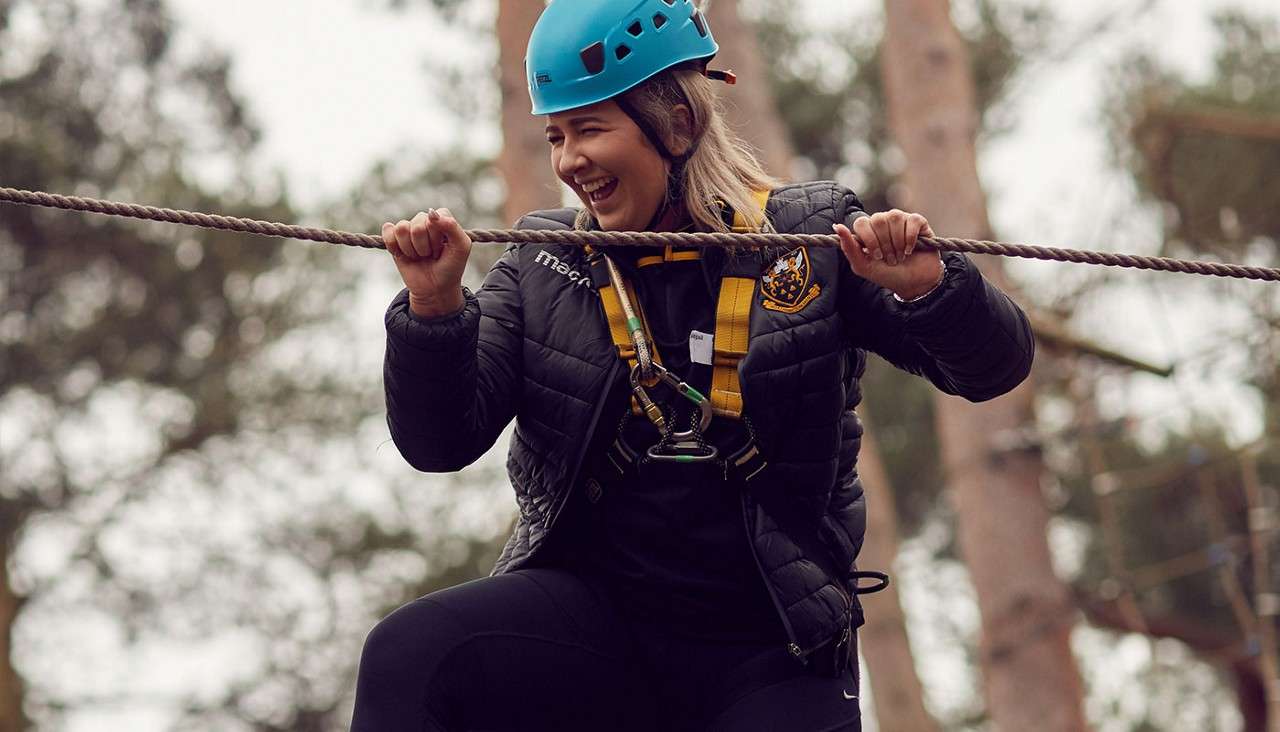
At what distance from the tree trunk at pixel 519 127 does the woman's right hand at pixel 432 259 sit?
4359mm

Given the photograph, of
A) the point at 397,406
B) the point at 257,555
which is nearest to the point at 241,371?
the point at 257,555

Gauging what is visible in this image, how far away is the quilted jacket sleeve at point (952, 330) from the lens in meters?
2.48

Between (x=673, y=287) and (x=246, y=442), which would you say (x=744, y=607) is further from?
(x=246, y=442)

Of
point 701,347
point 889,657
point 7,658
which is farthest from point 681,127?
point 7,658

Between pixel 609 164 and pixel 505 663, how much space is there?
78 cm

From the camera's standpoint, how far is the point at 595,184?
2686 mm

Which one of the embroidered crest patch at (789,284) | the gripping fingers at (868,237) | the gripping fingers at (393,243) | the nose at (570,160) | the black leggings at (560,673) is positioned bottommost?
the black leggings at (560,673)

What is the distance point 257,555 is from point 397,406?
37.7 ft

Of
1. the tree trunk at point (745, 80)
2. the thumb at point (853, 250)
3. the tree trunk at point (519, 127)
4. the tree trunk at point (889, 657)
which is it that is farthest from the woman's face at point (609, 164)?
the tree trunk at point (889, 657)

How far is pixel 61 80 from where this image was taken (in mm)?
13062

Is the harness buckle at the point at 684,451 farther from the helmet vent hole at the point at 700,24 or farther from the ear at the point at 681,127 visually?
the helmet vent hole at the point at 700,24

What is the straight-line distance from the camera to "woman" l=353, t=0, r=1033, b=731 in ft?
8.07

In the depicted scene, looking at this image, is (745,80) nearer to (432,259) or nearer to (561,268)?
(561,268)

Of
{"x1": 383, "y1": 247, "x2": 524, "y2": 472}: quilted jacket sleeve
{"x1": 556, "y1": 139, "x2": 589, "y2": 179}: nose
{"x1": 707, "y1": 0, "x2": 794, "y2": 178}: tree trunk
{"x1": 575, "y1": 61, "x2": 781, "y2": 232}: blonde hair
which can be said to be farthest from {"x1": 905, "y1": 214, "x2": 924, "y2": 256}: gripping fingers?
{"x1": 707, "y1": 0, "x2": 794, "y2": 178}: tree trunk
